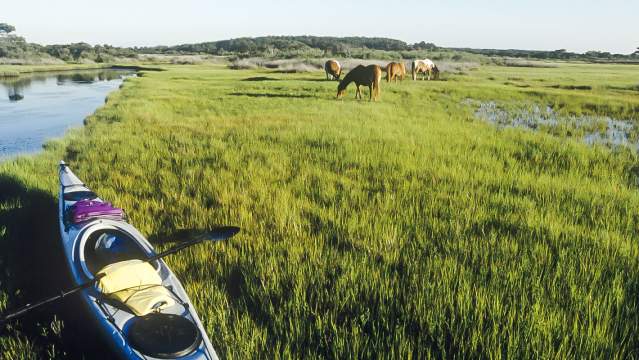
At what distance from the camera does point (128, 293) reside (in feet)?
9.70

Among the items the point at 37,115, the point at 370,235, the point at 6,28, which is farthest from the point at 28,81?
the point at 6,28

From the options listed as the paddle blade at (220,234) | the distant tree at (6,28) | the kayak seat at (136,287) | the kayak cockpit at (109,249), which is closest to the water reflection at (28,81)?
the kayak cockpit at (109,249)

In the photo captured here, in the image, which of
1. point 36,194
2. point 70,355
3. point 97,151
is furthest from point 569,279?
point 97,151

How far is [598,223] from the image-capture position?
4590 millimetres

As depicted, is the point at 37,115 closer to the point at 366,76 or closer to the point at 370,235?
the point at 366,76

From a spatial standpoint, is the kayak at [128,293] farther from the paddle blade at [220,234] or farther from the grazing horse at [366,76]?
the grazing horse at [366,76]

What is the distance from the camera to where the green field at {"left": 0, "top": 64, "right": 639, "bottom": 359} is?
2680mm

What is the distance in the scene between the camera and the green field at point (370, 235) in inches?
105

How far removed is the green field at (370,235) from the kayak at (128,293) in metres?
0.25

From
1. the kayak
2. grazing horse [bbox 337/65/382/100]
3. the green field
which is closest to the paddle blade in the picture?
the green field

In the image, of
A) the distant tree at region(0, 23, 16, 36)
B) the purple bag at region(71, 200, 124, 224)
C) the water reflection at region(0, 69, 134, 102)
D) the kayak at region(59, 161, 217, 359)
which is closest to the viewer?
the kayak at region(59, 161, 217, 359)

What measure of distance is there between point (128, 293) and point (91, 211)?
59.9 inches

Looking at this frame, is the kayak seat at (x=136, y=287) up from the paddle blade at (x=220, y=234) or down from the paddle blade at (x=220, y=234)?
down

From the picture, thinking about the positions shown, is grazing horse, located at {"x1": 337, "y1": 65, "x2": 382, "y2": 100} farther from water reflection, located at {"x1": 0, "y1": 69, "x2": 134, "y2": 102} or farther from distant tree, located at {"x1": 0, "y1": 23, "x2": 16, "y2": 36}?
distant tree, located at {"x1": 0, "y1": 23, "x2": 16, "y2": 36}
